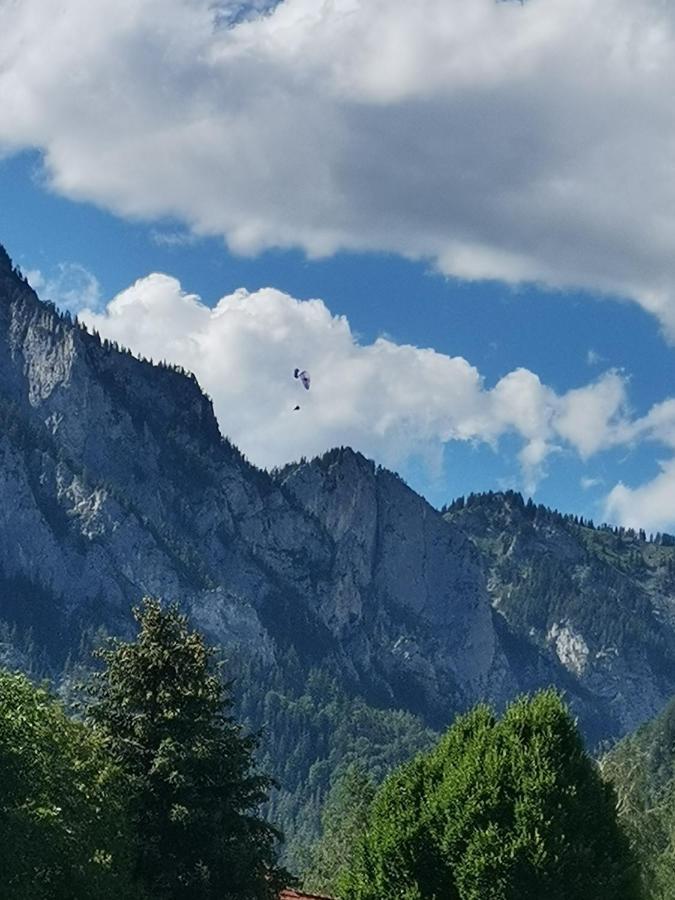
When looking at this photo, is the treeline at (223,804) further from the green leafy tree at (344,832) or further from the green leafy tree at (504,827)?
the green leafy tree at (344,832)

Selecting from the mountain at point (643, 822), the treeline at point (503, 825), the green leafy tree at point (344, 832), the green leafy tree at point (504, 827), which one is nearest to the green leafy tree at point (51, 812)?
the green leafy tree at point (504, 827)

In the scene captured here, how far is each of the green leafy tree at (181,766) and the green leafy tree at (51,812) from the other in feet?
7.16

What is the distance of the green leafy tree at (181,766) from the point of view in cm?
Answer: 4872

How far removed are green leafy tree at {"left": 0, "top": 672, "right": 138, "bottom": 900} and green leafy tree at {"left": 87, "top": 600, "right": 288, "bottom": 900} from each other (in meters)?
2.18

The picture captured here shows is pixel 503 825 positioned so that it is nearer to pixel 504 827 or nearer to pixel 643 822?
pixel 504 827

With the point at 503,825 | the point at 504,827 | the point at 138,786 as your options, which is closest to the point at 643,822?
the point at 503,825

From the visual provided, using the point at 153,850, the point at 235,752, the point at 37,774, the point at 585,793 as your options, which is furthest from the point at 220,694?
the point at 585,793

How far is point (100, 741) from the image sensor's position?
4922cm

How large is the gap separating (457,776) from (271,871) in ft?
27.1

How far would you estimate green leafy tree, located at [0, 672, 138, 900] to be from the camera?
4128 cm

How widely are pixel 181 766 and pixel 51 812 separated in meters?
7.51

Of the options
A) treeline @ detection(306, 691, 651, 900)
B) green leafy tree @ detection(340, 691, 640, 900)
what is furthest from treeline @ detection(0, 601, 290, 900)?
treeline @ detection(306, 691, 651, 900)

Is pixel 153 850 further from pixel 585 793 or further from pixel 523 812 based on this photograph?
pixel 585 793

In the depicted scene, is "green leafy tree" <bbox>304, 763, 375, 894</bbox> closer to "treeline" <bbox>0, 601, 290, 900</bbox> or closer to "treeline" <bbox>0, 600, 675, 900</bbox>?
"treeline" <bbox>0, 600, 675, 900</bbox>
